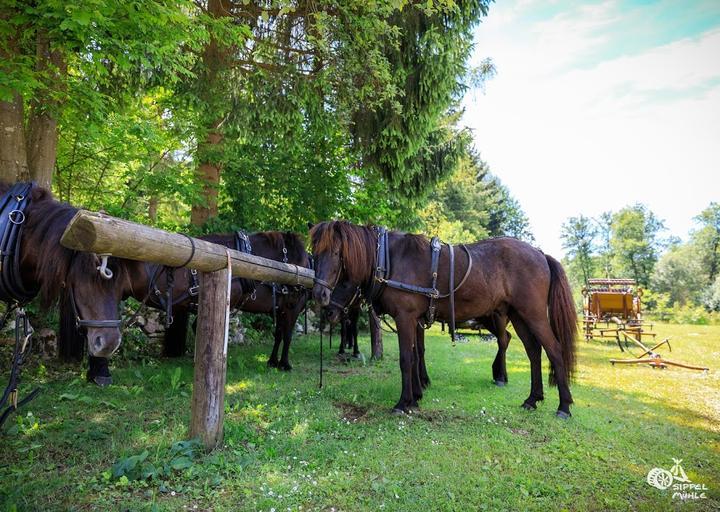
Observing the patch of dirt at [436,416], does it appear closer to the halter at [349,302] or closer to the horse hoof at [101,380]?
the halter at [349,302]

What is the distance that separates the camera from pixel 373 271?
464 centimetres

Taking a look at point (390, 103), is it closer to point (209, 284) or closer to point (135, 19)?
point (135, 19)

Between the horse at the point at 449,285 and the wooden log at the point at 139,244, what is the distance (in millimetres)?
1238

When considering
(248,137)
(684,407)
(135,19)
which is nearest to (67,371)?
(135,19)

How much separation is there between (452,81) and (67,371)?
8.13 metres

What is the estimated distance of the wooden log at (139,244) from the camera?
2.26 metres

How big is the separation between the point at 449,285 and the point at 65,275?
11.8ft

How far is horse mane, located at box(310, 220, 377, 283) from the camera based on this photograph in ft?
14.7

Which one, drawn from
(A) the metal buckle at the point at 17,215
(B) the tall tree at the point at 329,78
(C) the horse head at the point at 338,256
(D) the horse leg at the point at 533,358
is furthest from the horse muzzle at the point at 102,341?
(B) the tall tree at the point at 329,78

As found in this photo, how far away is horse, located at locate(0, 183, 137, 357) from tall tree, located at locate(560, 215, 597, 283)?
215 feet

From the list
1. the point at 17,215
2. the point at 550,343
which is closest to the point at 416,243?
the point at 550,343

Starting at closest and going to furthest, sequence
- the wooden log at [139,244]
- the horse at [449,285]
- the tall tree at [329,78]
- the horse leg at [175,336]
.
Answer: the wooden log at [139,244]
the horse at [449,285]
the horse leg at [175,336]
the tall tree at [329,78]

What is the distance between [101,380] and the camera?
4.92 m

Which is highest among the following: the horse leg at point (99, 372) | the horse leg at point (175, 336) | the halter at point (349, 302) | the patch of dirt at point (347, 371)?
the halter at point (349, 302)
